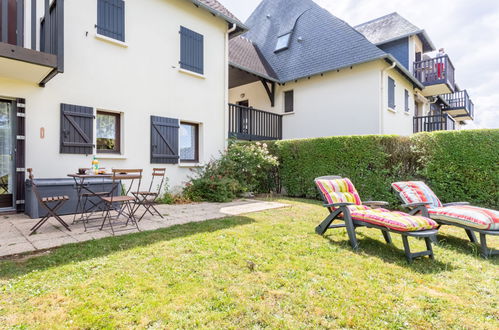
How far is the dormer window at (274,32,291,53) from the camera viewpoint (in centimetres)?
1386

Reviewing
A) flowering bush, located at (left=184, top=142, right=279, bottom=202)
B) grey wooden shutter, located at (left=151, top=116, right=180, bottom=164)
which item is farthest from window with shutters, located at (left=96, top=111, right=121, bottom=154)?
flowering bush, located at (left=184, top=142, right=279, bottom=202)

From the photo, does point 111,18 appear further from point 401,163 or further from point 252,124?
point 401,163

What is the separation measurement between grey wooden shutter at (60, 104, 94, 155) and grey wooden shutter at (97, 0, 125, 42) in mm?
2003

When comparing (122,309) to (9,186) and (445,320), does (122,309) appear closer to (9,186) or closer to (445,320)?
(445,320)

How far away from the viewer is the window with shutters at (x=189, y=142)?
342 inches

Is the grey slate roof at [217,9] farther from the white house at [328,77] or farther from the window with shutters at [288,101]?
the window with shutters at [288,101]

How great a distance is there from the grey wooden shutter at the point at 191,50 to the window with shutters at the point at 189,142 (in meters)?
1.80

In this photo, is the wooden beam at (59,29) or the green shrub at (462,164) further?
the green shrub at (462,164)

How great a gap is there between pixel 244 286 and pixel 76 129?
18.3 feet

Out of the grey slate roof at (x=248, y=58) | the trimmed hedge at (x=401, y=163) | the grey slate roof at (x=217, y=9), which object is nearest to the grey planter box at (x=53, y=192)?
the trimmed hedge at (x=401, y=163)

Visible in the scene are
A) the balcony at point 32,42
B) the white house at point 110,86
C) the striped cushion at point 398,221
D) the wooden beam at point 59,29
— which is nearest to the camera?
the striped cushion at point 398,221

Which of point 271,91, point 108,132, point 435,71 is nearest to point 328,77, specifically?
point 271,91

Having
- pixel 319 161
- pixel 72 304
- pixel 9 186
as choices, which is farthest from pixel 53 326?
pixel 319 161

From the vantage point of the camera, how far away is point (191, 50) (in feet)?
28.5
